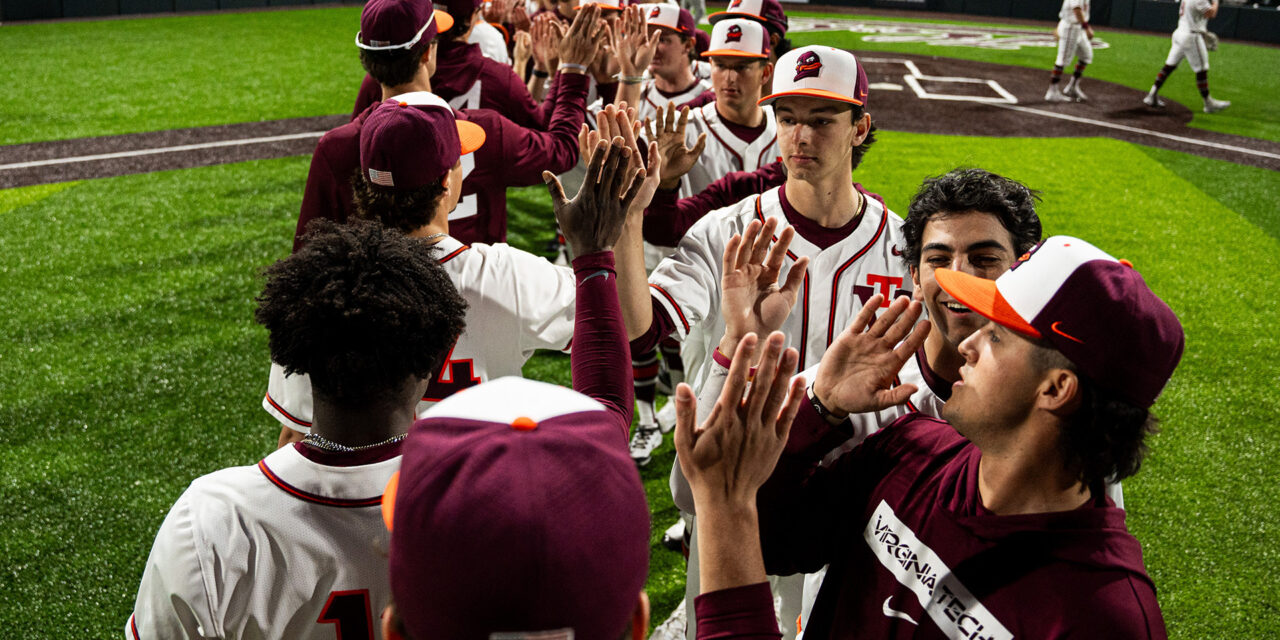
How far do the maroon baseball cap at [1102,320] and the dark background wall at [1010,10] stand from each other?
22.5m

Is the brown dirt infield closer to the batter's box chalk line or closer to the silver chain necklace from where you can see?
the batter's box chalk line

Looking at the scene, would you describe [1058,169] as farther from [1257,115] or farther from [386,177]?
[386,177]

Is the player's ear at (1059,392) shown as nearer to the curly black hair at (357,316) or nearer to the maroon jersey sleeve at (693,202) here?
the curly black hair at (357,316)

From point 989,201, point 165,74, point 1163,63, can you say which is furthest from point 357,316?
point 1163,63

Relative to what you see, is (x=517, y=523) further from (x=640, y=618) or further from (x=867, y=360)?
(x=867, y=360)

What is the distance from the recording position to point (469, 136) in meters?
3.16

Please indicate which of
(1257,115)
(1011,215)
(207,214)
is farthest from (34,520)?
(1257,115)

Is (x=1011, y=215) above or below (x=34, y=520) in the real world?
above

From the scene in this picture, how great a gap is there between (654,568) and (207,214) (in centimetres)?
613

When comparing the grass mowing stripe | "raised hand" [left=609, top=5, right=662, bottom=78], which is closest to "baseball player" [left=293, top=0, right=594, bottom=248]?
"raised hand" [left=609, top=5, right=662, bottom=78]

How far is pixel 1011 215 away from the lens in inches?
97.9

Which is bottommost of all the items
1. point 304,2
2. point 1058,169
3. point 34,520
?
point 34,520

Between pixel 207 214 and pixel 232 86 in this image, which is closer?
pixel 207 214

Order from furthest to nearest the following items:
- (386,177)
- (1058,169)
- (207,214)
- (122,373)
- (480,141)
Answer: (1058,169) → (207,214) → (122,373) → (480,141) → (386,177)
